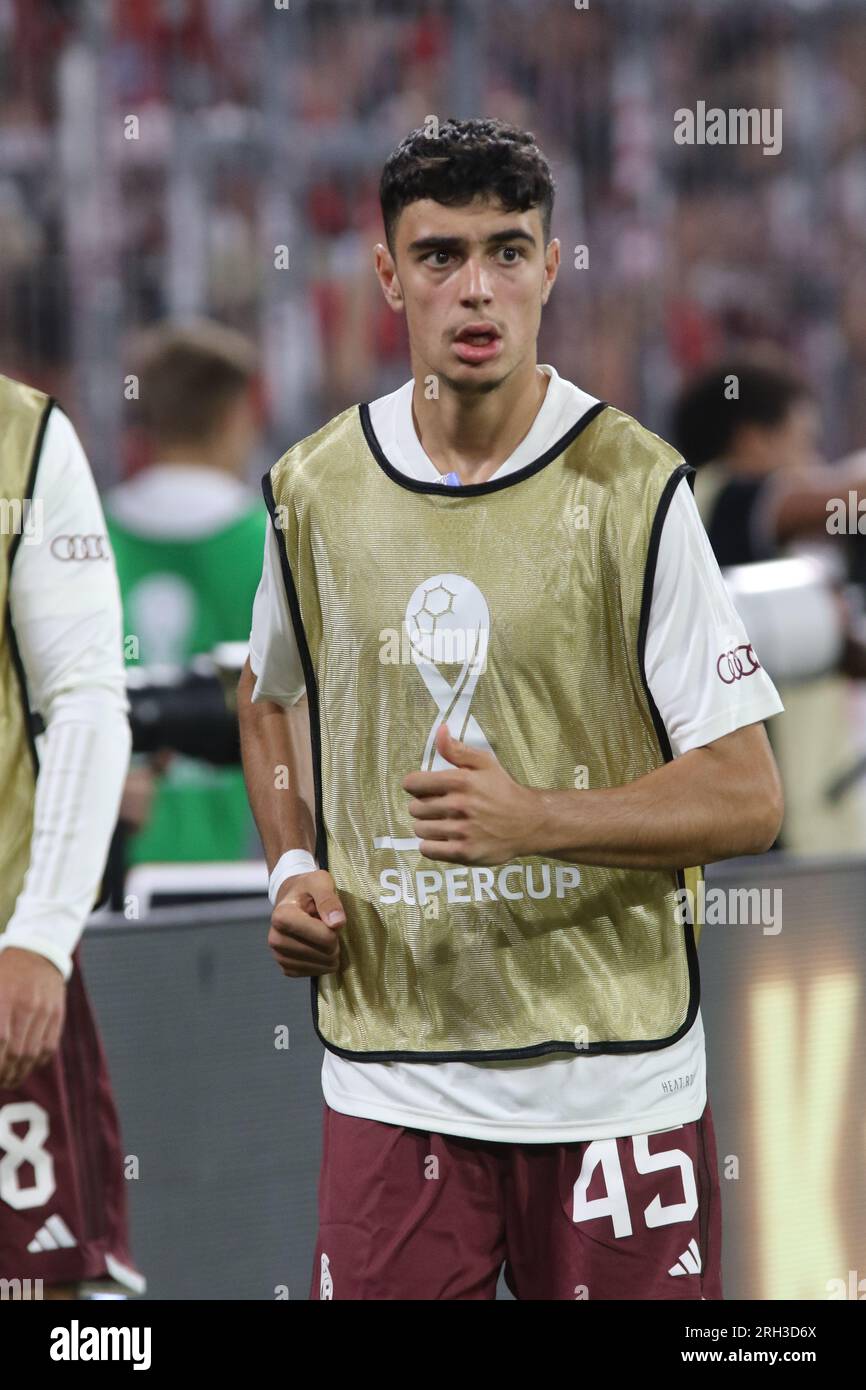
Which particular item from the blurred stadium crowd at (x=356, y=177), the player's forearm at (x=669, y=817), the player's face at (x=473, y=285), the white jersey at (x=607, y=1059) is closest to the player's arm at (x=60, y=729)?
the white jersey at (x=607, y=1059)

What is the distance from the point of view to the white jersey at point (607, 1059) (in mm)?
1900

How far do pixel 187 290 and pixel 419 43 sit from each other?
2.83 feet

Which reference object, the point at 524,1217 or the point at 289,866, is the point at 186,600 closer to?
the point at 289,866

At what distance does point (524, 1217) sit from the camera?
6.49 feet

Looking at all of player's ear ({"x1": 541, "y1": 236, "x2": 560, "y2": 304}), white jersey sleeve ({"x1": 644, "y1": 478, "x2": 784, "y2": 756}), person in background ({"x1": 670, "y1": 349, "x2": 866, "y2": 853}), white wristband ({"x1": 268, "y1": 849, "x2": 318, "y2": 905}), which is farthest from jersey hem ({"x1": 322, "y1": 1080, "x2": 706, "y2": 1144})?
person in background ({"x1": 670, "y1": 349, "x2": 866, "y2": 853})

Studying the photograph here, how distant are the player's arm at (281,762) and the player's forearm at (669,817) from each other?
29 cm

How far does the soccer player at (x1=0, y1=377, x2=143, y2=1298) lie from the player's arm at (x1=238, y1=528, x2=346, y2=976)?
0.77ft

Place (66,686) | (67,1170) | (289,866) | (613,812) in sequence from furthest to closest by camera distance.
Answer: (67,1170)
(66,686)
(289,866)
(613,812)

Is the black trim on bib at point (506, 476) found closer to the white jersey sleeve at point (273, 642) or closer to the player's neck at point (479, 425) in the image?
the player's neck at point (479, 425)

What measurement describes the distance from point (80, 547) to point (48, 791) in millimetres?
306

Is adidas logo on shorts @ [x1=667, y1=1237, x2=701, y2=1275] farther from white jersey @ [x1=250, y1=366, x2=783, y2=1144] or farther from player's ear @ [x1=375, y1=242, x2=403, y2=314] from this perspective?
player's ear @ [x1=375, y1=242, x2=403, y2=314]

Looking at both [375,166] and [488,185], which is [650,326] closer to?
[375,166]

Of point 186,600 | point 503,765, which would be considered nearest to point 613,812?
point 503,765
